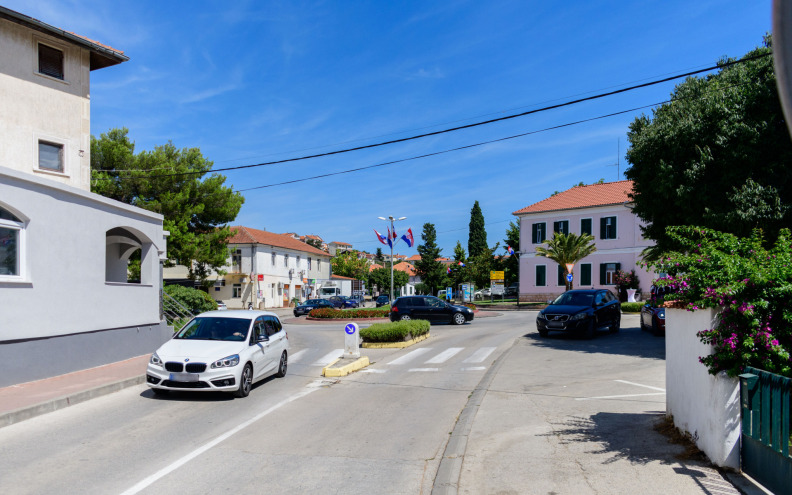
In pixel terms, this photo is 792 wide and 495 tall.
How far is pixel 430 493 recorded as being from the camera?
18.2ft

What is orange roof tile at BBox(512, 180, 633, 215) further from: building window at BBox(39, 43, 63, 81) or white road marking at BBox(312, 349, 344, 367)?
building window at BBox(39, 43, 63, 81)

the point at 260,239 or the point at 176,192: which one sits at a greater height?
the point at 176,192

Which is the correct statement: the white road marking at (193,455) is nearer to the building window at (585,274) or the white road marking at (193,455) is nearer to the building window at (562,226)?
the building window at (585,274)

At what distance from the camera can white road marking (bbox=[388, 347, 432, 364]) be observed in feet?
54.5

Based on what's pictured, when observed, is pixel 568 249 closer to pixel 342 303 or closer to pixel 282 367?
pixel 342 303

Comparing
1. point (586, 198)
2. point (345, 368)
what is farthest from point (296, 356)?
point (586, 198)

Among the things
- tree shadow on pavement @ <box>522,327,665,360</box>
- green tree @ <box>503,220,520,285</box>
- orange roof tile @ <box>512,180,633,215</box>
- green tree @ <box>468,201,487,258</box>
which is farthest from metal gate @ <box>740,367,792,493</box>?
green tree @ <box>468,201,487,258</box>

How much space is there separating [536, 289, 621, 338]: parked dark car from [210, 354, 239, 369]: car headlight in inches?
495

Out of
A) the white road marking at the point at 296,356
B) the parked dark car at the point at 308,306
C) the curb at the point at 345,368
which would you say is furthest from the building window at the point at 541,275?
the curb at the point at 345,368

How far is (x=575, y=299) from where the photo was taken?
2117cm

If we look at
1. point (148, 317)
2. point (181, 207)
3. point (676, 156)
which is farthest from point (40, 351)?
point (181, 207)

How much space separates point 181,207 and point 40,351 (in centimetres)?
2747

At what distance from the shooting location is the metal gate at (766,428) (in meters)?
4.75

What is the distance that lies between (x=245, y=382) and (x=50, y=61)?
14900 mm
